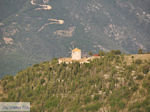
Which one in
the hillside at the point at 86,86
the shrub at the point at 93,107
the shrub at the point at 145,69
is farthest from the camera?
the shrub at the point at 145,69

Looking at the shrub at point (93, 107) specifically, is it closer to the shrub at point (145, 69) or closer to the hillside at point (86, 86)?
the hillside at point (86, 86)

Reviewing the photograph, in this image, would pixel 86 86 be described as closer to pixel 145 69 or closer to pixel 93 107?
pixel 93 107

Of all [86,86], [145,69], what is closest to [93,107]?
[86,86]

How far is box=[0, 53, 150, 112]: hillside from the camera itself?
12350 cm

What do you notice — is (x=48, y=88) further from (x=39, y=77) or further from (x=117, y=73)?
(x=117, y=73)

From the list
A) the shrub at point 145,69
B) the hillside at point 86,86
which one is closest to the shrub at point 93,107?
the hillside at point 86,86

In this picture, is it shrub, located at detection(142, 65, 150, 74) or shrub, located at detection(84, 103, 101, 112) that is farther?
shrub, located at detection(142, 65, 150, 74)

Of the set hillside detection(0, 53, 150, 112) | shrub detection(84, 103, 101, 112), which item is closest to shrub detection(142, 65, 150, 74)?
hillside detection(0, 53, 150, 112)

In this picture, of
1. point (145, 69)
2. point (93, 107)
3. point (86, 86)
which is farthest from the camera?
point (145, 69)

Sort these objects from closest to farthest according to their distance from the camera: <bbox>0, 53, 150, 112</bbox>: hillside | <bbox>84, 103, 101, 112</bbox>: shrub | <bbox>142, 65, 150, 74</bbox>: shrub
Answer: <bbox>84, 103, 101, 112</bbox>: shrub
<bbox>0, 53, 150, 112</bbox>: hillside
<bbox>142, 65, 150, 74</bbox>: shrub

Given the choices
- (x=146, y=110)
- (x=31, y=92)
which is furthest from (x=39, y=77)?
(x=146, y=110)

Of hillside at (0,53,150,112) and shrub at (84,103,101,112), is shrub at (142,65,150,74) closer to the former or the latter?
hillside at (0,53,150,112)

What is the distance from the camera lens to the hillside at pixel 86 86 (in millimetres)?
123500

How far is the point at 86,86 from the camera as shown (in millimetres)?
138375
